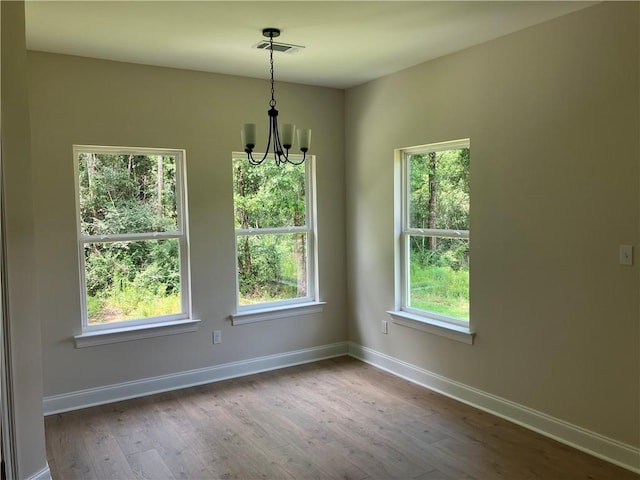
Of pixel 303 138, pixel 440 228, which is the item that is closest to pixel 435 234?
pixel 440 228

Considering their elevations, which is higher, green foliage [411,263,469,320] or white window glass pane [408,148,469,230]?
white window glass pane [408,148,469,230]

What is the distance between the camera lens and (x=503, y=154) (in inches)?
132

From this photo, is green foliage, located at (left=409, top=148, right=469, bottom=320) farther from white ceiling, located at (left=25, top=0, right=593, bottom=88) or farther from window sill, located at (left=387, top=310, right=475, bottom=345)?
white ceiling, located at (left=25, top=0, right=593, bottom=88)

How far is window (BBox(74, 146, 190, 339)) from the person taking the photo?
3.77 metres

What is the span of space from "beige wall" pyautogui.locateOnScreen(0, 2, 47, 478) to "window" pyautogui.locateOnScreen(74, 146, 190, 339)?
128 centimetres

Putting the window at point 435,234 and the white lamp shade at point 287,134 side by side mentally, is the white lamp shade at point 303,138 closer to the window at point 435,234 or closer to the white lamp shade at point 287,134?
the white lamp shade at point 287,134

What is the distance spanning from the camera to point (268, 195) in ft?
14.8

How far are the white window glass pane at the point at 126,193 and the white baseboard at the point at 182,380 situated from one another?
3.79ft

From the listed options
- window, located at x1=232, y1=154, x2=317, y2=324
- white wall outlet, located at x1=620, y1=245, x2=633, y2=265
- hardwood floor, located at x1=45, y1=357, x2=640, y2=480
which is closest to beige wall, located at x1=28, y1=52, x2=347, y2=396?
window, located at x1=232, y1=154, x2=317, y2=324

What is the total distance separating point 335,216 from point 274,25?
212 cm

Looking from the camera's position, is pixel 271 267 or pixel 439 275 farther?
pixel 271 267

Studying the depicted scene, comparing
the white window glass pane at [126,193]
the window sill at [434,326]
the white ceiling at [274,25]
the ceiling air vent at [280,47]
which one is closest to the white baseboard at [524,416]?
the window sill at [434,326]

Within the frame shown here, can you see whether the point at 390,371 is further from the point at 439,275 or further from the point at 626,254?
the point at 626,254

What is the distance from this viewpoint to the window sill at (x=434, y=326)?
3682 millimetres
